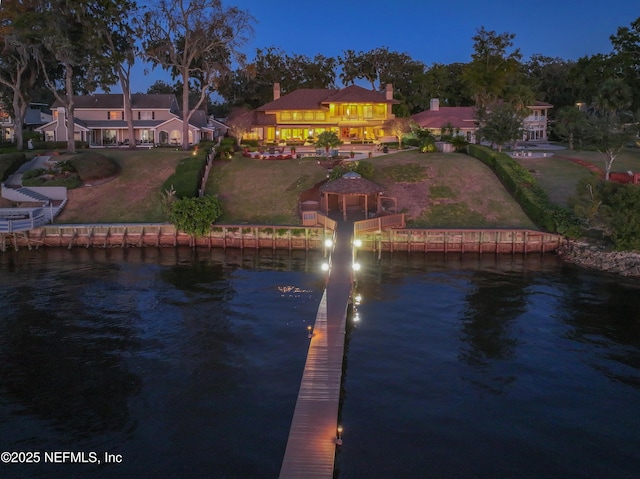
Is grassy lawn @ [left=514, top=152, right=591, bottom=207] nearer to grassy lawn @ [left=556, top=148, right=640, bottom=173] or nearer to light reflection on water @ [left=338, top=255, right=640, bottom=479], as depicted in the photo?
grassy lawn @ [left=556, top=148, right=640, bottom=173]

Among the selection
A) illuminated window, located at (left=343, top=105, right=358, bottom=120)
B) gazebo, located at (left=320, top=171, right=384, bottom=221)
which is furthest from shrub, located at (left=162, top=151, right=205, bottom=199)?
illuminated window, located at (left=343, top=105, right=358, bottom=120)

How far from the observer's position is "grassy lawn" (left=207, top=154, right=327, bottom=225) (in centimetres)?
5869

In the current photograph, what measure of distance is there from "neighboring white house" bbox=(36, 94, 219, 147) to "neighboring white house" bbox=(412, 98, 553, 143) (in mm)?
34772

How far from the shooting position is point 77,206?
60906 mm

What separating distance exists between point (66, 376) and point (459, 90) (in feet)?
339

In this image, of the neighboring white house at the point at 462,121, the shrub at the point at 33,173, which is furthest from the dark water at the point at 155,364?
the neighboring white house at the point at 462,121

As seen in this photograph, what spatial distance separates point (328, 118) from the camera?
93.6m

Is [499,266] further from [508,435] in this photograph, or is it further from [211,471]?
[211,471]

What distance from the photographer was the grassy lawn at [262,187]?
58688mm

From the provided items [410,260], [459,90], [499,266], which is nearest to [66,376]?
[410,260]

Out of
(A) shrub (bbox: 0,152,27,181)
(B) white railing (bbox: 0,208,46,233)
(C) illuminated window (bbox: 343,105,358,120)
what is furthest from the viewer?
(C) illuminated window (bbox: 343,105,358,120)

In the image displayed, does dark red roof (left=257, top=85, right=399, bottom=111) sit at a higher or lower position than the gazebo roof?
higher

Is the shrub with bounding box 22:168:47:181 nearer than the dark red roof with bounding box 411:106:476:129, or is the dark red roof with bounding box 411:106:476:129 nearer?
the shrub with bounding box 22:168:47:181

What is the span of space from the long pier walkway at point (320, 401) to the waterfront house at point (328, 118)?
197 ft
